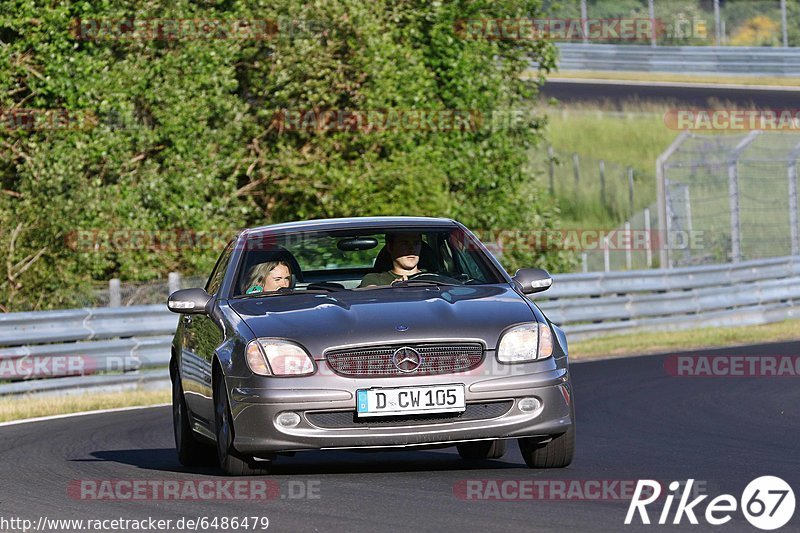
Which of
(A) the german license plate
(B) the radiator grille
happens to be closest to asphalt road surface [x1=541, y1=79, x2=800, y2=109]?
(B) the radiator grille

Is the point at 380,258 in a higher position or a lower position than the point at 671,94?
higher

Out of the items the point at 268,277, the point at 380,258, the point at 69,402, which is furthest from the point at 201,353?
the point at 69,402

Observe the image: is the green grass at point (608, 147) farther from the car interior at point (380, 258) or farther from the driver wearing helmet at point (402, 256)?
the driver wearing helmet at point (402, 256)

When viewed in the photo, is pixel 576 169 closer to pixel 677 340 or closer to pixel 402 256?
pixel 677 340

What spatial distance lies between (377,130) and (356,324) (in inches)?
739

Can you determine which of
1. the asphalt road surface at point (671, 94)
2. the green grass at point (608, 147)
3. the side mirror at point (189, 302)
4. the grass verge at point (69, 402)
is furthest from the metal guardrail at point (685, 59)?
the side mirror at point (189, 302)

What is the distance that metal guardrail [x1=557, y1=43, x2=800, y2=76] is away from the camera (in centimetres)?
4938

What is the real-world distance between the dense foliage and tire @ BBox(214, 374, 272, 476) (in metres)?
12.6

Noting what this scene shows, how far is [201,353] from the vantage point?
31.8 feet

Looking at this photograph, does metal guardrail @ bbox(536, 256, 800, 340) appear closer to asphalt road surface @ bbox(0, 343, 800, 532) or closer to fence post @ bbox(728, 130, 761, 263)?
fence post @ bbox(728, 130, 761, 263)

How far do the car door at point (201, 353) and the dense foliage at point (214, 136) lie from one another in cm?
1112

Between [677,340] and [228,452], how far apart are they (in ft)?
51.6

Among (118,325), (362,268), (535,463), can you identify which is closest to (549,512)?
(535,463)

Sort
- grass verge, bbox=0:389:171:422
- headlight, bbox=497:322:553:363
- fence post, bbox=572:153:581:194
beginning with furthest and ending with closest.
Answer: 1. fence post, bbox=572:153:581:194
2. grass verge, bbox=0:389:171:422
3. headlight, bbox=497:322:553:363
